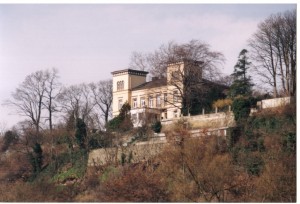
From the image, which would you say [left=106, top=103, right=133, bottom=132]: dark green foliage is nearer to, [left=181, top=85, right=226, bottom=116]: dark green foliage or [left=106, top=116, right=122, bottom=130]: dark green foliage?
[left=106, top=116, right=122, bottom=130]: dark green foliage

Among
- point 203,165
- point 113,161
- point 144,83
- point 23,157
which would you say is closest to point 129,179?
point 203,165

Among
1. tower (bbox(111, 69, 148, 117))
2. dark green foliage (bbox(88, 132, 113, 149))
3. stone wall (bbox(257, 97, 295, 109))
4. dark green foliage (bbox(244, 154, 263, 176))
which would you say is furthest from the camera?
tower (bbox(111, 69, 148, 117))

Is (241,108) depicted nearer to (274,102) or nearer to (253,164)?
(274,102)

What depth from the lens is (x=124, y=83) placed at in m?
45.1

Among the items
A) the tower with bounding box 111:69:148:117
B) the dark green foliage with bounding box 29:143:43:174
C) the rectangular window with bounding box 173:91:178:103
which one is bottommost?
the dark green foliage with bounding box 29:143:43:174

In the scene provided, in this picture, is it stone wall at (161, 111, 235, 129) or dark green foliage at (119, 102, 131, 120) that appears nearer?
stone wall at (161, 111, 235, 129)

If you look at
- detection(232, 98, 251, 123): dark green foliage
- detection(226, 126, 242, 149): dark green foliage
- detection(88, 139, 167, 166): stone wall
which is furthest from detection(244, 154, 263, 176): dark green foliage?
Result: detection(88, 139, 167, 166): stone wall

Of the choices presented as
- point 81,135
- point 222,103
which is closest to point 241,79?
point 222,103

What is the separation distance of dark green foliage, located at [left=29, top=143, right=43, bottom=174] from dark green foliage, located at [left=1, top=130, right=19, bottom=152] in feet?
15.3

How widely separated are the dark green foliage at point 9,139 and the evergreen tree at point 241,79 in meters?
14.4

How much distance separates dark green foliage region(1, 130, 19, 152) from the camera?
4331 cm

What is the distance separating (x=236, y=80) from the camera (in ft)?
115

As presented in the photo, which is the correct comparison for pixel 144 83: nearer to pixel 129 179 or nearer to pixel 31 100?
pixel 31 100

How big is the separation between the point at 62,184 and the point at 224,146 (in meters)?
8.13
